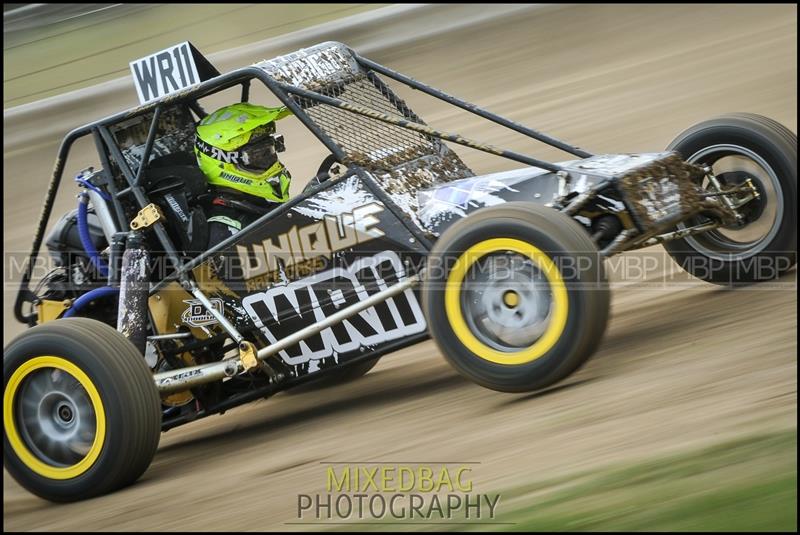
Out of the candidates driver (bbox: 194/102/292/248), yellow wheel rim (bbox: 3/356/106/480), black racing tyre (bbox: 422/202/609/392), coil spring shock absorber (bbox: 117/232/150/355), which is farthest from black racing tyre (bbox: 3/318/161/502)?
black racing tyre (bbox: 422/202/609/392)

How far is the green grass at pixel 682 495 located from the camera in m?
3.14

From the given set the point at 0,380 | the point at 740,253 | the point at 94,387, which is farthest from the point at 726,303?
the point at 0,380

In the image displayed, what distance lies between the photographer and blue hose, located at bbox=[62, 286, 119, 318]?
218 inches

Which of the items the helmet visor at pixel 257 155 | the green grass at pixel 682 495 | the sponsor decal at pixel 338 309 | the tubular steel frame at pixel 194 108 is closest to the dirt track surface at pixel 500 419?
the green grass at pixel 682 495

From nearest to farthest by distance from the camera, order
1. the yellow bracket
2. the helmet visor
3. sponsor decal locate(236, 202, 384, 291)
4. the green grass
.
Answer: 1. the green grass
2. sponsor decal locate(236, 202, 384, 291)
3. the yellow bracket
4. the helmet visor

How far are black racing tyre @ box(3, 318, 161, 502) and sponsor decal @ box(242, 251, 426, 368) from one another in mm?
691

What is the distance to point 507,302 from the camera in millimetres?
4492

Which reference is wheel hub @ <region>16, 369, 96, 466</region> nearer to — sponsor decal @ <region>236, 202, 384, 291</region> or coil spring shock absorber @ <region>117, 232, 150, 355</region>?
coil spring shock absorber @ <region>117, 232, 150, 355</region>

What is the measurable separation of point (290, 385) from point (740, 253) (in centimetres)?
235

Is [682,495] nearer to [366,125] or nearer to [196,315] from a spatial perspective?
[366,125]

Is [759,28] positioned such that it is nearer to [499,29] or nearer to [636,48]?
[636,48]

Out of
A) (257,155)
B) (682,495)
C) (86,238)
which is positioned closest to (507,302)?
(682,495)

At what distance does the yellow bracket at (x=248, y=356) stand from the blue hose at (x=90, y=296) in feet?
2.69

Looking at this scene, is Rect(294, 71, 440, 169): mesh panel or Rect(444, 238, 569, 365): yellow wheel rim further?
Rect(294, 71, 440, 169): mesh panel
